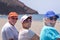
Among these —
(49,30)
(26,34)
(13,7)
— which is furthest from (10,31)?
(13,7)

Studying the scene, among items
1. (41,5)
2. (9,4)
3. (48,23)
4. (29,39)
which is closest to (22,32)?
(29,39)

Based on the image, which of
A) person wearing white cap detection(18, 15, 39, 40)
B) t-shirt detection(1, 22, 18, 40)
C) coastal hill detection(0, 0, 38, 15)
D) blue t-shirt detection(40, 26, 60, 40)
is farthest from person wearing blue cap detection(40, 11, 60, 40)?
Answer: coastal hill detection(0, 0, 38, 15)

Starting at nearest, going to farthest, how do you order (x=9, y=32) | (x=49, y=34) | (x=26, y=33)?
(x=49, y=34) < (x=26, y=33) < (x=9, y=32)

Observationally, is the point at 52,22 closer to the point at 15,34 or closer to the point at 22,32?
the point at 22,32

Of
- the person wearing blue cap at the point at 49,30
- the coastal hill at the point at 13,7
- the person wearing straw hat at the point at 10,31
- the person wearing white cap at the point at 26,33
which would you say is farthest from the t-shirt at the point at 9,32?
the coastal hill at the point at 13,7

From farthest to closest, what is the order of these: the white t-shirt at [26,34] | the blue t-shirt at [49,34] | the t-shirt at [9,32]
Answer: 1. the t-shirt at [9,32]
2. the white t-shirt at [26,34]
3. the blue t-shirt at [49,34]

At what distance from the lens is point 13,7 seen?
17.6 feet

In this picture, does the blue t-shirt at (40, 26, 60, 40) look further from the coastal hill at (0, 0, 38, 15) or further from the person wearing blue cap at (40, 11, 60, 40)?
the coastal hill at (0, 0, 38, 15)

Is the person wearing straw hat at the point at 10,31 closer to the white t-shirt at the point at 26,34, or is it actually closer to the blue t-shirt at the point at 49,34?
the white t-shirt at the point at 26,34

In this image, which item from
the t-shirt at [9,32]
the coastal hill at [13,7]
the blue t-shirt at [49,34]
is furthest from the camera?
the coastal hill at [13,7]

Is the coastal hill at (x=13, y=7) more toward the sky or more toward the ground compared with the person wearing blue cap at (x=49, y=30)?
more toward the sky

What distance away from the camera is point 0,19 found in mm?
5484

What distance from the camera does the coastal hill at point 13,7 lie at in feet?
17.0

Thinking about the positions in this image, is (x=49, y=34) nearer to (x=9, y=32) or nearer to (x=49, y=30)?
(x=49, y=30)
